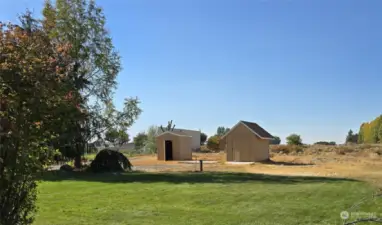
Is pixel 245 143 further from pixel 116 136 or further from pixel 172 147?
pixel 116 136

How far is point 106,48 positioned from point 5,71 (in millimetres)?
21208

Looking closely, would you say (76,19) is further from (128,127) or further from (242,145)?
(242,145)

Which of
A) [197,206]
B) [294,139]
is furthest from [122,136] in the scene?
[294,139]

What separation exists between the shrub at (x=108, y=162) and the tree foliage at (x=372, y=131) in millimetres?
51135

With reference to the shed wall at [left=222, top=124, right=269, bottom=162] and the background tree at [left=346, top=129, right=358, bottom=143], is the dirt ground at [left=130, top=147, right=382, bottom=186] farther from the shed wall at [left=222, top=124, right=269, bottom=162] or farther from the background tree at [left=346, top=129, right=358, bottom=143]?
the background tree at [left=346, top=129, right=358, bottom=143]

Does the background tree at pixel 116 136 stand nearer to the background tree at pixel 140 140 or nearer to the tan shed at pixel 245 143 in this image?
the tan shed at pixel 245 143

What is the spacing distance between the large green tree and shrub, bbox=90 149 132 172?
1163mm

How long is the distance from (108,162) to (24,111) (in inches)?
756

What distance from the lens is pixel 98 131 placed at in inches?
949

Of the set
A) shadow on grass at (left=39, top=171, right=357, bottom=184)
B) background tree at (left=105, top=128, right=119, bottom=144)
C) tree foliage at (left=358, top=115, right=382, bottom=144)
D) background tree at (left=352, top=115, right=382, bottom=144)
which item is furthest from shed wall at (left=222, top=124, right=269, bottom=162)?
background tree at (left=352, top=115, right=382, bottom=144)

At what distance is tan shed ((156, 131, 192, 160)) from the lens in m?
39.0

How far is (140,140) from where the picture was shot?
60562 mm

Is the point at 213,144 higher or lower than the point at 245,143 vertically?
higher

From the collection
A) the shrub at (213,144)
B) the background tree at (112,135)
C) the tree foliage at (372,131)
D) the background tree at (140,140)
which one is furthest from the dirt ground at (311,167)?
the background tree at (140,140)
